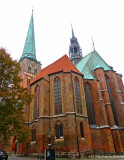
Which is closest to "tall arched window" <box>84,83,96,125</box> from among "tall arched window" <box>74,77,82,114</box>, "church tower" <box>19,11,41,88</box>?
"tall arched window" <box>74,77,82,114</box>

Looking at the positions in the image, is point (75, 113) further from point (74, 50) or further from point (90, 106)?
point (74, 50)

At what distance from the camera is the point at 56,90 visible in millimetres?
19109

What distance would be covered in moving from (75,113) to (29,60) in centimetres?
2790

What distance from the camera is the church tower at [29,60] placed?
1532 inches

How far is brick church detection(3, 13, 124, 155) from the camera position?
16188 mm

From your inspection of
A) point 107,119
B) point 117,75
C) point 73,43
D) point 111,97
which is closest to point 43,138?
point 107,119

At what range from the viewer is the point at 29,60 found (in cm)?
4059

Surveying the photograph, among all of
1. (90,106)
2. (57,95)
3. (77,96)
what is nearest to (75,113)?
(77,96)

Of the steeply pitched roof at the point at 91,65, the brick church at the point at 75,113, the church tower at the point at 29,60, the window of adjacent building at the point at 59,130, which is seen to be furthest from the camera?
the church tower at the point at 29,60

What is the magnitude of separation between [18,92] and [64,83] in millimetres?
7232

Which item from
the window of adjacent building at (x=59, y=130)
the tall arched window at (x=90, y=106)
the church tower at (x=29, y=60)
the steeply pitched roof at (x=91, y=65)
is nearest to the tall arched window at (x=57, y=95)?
the window of adjacent building at (x=59, y=130)

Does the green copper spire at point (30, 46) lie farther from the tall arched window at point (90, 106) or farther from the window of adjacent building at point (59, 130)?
the window of adjacent building at point (59, 130)

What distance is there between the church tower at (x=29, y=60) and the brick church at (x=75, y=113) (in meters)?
17.3

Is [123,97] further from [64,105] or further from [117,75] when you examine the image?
[64,105]
